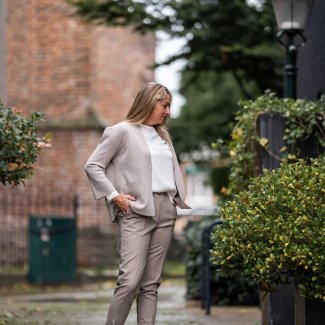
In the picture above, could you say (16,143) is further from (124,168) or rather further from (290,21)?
(290,21)

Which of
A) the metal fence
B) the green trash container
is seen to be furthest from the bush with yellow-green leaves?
the metal fence

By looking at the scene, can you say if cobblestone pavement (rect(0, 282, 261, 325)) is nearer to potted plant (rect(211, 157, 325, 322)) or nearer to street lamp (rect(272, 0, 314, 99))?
street lamp (rect(272, 0, 314, 99))

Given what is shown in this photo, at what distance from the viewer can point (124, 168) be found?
7.00 metres

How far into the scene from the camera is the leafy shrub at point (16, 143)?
847 centimetres

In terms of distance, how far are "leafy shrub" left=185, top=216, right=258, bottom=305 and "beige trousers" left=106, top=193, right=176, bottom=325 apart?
541 cm

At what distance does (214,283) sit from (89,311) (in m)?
1.69

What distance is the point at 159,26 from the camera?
49.3 ft

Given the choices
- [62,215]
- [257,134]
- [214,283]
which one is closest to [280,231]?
[257,134]

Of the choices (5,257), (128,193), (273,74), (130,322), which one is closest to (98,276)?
(5,257)

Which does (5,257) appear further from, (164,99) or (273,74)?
(164,99)

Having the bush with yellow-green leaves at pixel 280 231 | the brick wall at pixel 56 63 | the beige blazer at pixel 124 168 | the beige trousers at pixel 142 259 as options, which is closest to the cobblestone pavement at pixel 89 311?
the beige trousers at pixel 142 259

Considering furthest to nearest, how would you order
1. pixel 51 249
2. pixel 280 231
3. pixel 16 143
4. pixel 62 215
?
pixel 62 215, pixel 51 249, pixel 16 143, pixel 280 231

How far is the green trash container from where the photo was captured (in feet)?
60.2

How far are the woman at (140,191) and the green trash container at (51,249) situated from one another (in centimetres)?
1155
